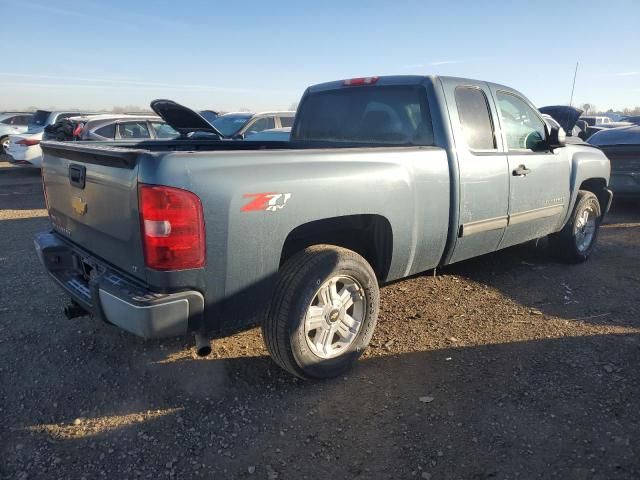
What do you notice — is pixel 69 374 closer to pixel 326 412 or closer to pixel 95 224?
pixel 95 224

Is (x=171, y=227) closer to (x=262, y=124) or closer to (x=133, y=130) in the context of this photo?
(x=133, y=130)

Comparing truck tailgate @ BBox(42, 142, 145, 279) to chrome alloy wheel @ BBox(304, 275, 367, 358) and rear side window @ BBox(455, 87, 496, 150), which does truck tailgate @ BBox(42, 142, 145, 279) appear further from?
rear side window @ BBox(455, 87, 496, 150)

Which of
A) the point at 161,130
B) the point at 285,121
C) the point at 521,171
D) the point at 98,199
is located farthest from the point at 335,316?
the point at 285,121

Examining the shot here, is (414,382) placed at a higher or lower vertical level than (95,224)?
lower

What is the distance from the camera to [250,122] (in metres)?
11.6

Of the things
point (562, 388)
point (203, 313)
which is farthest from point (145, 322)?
point (562, 388)

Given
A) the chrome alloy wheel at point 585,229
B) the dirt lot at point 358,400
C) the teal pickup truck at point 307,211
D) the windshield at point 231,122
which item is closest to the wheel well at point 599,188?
the chrome alloy wheel at point 585,229

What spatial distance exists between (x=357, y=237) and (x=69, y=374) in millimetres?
2130

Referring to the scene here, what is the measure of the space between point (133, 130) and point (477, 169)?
358 inches

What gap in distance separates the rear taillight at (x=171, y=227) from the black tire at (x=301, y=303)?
611mm

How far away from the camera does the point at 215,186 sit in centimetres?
243

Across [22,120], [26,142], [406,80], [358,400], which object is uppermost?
[406,80]

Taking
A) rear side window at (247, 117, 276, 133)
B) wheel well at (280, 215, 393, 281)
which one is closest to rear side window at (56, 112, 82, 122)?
rear side window at (247, 117, 276, 133)

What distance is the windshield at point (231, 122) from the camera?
11.6m
